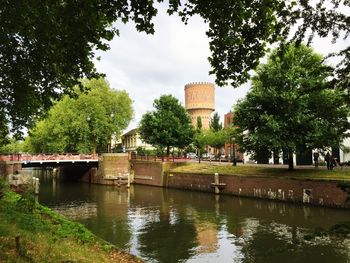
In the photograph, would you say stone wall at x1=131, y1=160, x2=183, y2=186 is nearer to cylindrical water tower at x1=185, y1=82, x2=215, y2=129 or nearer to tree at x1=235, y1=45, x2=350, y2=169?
tree at x1=235, y1=45, x2=350, y2=169

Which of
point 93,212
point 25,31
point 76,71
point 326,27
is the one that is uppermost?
point 25,31

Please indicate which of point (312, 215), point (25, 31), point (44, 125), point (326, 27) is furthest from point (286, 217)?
point (44, 125)

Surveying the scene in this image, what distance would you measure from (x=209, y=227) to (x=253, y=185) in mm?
11900

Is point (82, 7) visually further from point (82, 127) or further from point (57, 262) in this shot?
point (82, 127)

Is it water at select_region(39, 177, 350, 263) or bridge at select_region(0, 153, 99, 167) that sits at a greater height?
bridge at select_region(0, 153, 99, 167)

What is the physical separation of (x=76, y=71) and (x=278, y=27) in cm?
802

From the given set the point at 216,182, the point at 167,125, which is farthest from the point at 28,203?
the point at 167,125

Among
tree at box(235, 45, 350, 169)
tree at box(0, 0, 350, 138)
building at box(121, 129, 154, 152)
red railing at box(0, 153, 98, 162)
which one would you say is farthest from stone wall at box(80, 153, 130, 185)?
building at box(121, 129, 154, 152)

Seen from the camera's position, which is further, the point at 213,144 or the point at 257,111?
the point at 213,144

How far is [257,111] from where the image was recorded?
3172 centimetres

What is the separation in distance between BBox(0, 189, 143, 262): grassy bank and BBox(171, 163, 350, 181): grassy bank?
17.8 m

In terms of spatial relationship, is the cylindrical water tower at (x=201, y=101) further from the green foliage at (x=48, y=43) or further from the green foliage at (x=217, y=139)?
the green foliage at (x=48, y=43)

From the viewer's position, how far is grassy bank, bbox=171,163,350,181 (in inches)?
1096

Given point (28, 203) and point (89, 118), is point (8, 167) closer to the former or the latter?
point (89, 118)
